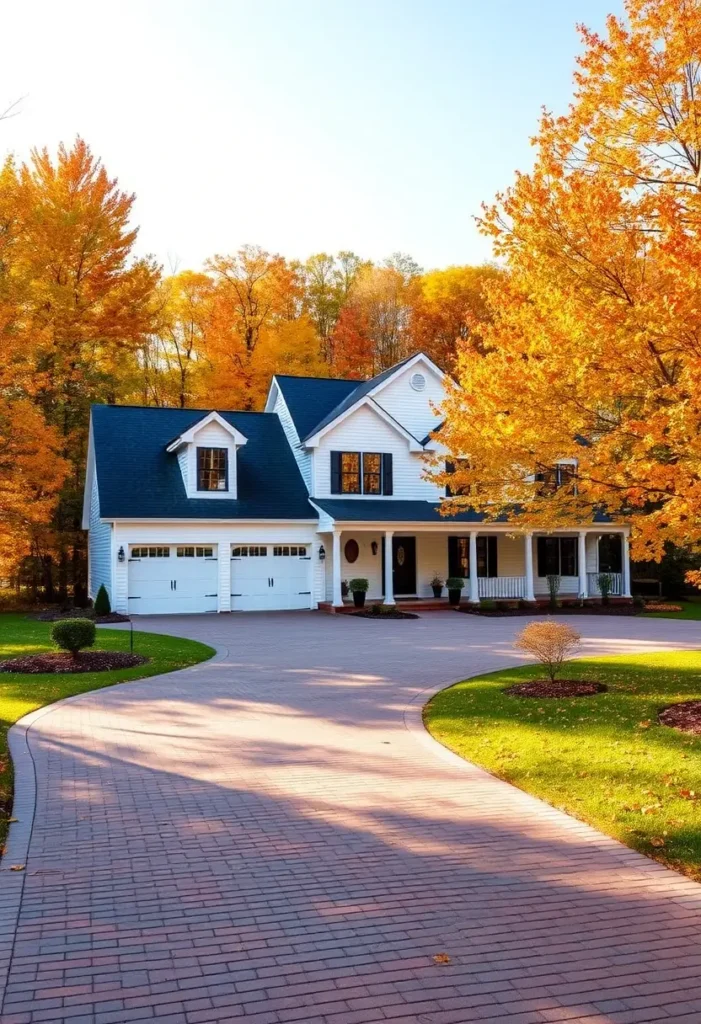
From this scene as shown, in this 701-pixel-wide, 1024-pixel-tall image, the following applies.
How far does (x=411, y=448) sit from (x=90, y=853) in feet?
84.6

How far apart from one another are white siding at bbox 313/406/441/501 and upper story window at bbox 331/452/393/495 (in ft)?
0.54

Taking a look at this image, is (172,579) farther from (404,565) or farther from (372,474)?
(404,565)

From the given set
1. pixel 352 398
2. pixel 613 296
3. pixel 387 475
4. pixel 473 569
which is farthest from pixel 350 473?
pixel 613 296

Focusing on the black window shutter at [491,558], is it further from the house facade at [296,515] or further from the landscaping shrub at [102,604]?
the landscaping shrub at [102,604]

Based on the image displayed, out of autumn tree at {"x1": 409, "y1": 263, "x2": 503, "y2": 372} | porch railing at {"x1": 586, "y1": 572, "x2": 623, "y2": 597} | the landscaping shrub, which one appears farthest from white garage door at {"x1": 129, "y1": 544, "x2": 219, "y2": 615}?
autumn tree at {"x1": 409, "y1": 263, "x2": 503, "y2": 372}

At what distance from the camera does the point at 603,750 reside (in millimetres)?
8969

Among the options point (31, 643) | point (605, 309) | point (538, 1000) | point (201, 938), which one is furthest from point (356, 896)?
point (31, 643)

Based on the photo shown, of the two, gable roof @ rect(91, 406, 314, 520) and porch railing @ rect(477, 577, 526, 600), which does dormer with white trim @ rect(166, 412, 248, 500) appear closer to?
gable roof @ rect(91, 406, 314, 520)

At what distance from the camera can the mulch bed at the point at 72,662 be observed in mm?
15148

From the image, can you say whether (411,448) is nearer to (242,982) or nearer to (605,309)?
(605,309)

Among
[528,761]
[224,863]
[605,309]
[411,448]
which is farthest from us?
[411,448]

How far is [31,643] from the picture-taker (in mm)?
19203

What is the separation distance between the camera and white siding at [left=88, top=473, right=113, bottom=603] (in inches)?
1122

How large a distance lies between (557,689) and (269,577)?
59.1 feet
